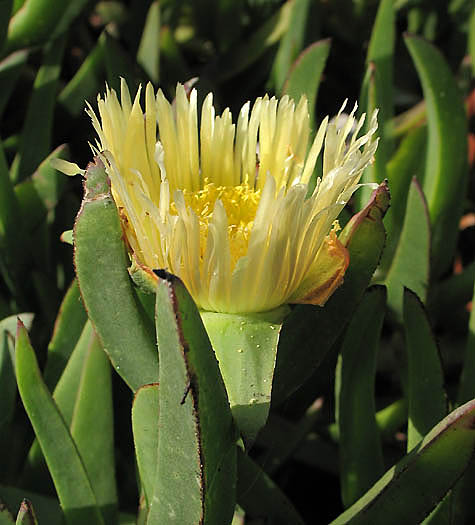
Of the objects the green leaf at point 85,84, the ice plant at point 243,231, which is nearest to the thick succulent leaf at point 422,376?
the ice plant at point 243,231

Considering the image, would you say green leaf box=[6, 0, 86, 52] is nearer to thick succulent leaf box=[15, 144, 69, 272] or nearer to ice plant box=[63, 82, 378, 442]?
thick succulent leaf box=[15, 144, 69, 272]

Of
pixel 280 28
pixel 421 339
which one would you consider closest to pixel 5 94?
pixel 280 28

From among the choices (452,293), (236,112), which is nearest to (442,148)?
(452,293)

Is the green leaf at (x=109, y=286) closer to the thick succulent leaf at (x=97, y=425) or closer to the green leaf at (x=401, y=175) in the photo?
the thick succulent leaf at (x=97, y=425)

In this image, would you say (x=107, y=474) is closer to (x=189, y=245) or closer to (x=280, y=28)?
(x=189, y=245)

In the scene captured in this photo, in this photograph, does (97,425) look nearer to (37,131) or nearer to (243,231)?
(243,231)

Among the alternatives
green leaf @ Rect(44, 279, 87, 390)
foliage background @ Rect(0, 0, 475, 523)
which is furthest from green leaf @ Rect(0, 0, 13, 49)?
green leaf @ Rect(44, 279, 87, 390)

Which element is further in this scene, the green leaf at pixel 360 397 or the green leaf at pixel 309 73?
the green leaf at pixel 309 73
